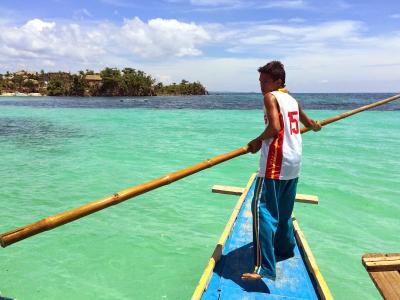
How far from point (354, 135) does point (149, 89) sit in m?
84.5

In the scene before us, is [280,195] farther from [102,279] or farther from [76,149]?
[76,149]

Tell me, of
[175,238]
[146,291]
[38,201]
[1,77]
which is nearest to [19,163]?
[38,201]

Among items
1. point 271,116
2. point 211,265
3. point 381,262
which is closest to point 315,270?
point 381,262

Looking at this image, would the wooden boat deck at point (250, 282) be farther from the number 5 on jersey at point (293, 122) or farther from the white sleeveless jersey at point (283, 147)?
the number 5 on jersey at point (293, 122)

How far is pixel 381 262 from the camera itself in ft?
10.1

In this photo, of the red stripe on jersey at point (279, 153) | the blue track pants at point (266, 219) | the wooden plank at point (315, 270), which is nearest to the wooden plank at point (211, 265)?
the blue track pants at point (266, 219)

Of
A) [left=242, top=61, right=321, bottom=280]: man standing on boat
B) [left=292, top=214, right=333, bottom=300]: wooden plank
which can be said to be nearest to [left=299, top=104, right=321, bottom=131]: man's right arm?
[left=242, top=61, right=321, bottom=280]: man standing on boat

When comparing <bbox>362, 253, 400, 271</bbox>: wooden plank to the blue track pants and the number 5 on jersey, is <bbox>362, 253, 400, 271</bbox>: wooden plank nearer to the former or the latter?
the blue track pants

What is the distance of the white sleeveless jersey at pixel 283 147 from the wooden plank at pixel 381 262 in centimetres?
105

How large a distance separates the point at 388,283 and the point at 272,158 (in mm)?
1454

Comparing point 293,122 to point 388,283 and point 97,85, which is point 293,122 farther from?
point 97,85

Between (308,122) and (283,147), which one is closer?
(283,147)

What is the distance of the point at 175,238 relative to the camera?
6.61 metres

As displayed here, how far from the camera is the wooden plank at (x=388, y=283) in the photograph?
107 inches
